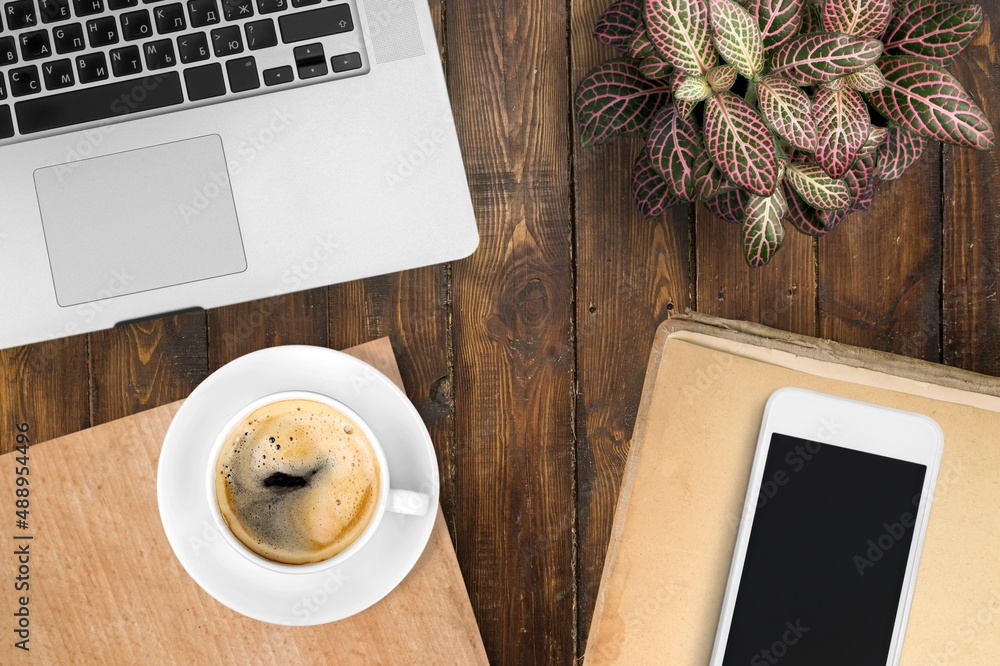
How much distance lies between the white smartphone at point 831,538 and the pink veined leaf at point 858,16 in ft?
1.10

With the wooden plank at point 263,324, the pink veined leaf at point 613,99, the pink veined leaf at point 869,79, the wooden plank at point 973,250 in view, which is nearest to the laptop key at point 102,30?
the wooden plank at point 263,324

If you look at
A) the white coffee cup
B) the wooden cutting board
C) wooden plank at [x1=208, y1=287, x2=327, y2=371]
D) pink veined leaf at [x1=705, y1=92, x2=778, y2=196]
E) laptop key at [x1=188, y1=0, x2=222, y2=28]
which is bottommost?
the wooden cutting board

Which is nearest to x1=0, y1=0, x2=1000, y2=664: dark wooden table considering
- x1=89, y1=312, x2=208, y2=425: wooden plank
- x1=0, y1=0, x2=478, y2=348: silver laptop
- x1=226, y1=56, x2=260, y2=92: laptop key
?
x1=89, y1=312, x2=208, y2=425: wooden plank

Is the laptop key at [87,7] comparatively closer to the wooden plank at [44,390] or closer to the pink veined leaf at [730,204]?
the wooden plank at [44,390]

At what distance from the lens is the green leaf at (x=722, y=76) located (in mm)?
520

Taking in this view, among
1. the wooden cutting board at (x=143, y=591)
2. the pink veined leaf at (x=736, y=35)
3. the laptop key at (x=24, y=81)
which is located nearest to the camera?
the pink veined leaf at (x=736, y=35)

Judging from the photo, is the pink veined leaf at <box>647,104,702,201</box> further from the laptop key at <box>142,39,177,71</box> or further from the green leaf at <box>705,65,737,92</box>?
the laptop key at <box>142,39,177,71</box>

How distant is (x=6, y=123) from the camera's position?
596mm

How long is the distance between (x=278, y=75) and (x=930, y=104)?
526mm

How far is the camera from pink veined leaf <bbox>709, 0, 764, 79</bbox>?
49cm

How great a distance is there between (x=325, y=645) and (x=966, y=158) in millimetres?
842

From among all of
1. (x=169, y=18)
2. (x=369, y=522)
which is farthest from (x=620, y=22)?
(x=369, y=522)

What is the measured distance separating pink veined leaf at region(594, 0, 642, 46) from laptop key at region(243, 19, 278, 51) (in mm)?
279

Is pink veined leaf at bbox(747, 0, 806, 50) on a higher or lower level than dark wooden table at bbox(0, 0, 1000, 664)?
higher
